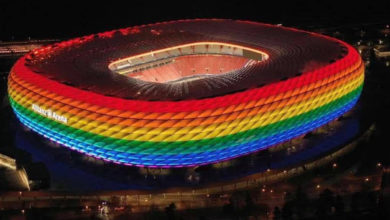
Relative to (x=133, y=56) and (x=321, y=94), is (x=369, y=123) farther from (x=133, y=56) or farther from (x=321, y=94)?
(x=133, y=56)

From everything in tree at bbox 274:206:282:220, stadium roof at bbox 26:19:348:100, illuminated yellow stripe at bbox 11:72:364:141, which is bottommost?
tree at bbox 274:206:282:220

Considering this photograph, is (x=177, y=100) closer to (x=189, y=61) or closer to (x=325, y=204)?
(x=325, y=204)

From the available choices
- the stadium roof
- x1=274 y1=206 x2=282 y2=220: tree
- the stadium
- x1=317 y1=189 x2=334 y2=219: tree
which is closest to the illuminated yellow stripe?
the stadium

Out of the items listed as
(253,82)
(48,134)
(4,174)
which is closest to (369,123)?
(253,82)

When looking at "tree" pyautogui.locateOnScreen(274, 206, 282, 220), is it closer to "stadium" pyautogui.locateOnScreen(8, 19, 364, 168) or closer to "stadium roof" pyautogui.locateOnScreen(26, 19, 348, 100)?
"stadium" pyautogui.locateOnScreen(8, 19, 364, 168)

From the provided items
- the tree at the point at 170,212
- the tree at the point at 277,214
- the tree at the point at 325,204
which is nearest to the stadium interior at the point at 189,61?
the tree at the point at 325,204

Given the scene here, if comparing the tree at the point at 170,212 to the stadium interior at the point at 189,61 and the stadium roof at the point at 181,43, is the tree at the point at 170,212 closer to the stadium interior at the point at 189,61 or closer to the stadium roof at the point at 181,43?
the stadium roof at the point at 181,43

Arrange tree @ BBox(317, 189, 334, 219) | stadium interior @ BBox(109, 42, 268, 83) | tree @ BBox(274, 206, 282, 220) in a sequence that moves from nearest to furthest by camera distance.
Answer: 1. tree @ BBox(274, 206, 282, 220)
2. tree @ BBox(317, 189, 334, 219)
3. stadium interior @ BBox(109, 42, 268, 83)

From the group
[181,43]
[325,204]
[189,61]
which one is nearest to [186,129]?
[325,204]
